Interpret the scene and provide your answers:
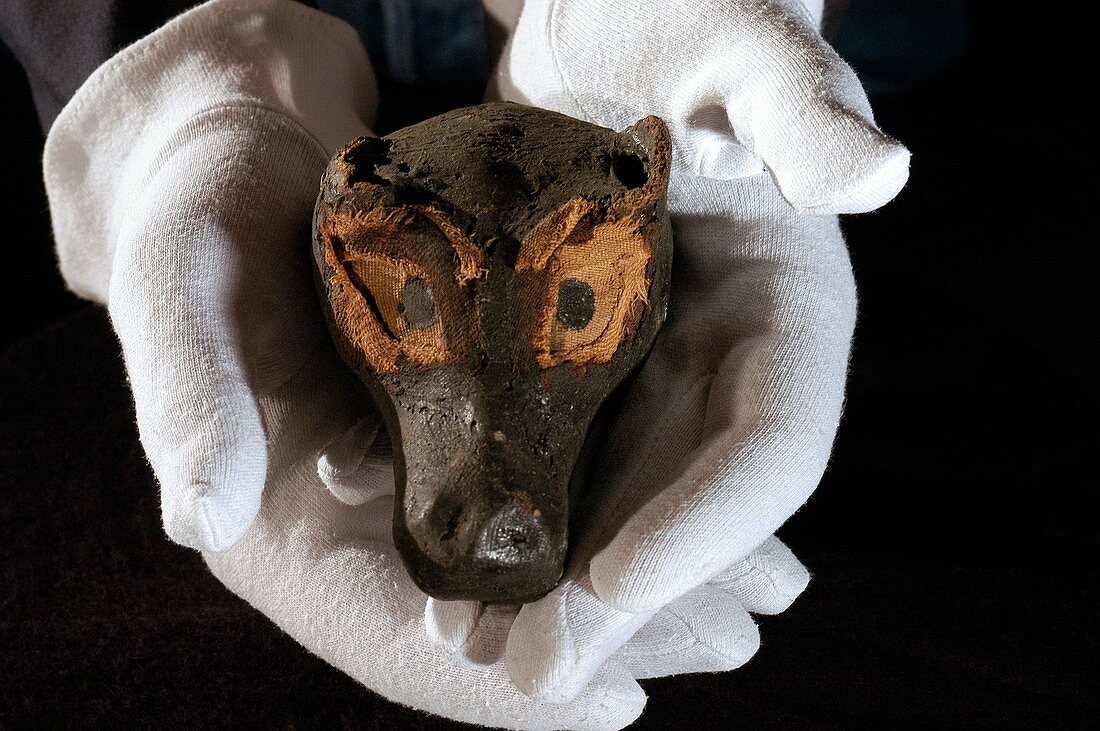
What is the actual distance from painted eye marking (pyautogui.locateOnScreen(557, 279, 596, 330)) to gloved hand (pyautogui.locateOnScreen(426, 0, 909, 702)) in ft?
0.43

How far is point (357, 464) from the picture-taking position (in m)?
0.88

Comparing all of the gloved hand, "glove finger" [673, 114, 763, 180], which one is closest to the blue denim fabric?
the gloved hand

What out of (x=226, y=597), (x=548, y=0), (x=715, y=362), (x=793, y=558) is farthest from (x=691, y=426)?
(x=226, y=597)

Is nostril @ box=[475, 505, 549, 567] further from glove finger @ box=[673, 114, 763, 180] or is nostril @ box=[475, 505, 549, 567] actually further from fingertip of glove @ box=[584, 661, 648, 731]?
glove finger @ box=[673, 114, 763, 180]

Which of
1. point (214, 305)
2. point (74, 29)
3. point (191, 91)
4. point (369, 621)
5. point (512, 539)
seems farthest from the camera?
point (74, 29)

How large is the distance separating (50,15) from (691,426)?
0.90m

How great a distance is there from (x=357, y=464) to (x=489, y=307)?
228 millimetres

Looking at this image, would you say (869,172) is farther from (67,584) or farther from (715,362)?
(67,584)

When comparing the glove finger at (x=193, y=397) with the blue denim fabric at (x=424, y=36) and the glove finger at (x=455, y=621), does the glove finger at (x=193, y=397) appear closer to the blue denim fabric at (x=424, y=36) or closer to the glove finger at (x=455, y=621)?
the glove finger at (x=455, y=621)

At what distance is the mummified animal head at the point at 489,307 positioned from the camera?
0.71 metres

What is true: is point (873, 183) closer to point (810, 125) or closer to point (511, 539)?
point (810, 125)

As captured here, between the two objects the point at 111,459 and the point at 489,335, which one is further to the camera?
the point at 111,459

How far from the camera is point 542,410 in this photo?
2.46ft

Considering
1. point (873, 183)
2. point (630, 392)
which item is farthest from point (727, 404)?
point (873, 183)
